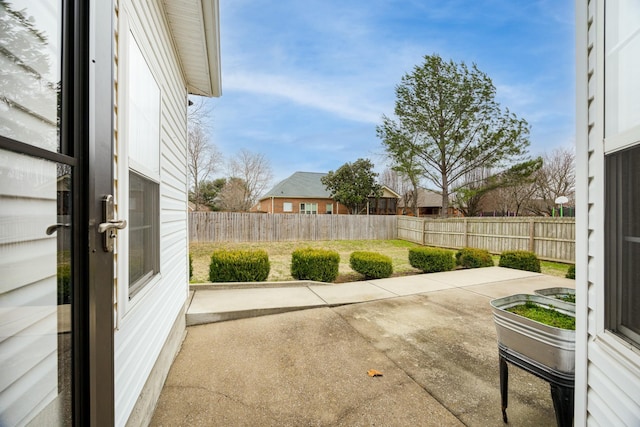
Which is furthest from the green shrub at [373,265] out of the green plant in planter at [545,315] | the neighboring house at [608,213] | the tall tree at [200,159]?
the tall tree at [200,159]

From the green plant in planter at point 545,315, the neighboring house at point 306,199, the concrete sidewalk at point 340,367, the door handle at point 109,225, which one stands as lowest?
the concrete sidewalk at point 340,367

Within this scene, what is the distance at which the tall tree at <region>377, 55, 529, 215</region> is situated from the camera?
50.2 ft

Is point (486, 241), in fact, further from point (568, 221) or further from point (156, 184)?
point (156, 184)

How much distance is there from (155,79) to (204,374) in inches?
101

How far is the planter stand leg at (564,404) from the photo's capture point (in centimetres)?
147

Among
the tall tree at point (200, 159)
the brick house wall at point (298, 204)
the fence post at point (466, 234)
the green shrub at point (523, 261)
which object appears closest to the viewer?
the green shrub at point (523, 261)

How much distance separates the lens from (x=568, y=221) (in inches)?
335

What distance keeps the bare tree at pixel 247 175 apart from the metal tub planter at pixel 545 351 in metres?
21.6

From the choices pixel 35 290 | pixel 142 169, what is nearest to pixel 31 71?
pixel 35 290

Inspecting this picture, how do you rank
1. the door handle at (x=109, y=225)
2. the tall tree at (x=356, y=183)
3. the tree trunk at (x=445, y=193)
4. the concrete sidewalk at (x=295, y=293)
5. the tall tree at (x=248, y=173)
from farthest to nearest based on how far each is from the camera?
the tall tree at (x=248, y=173), the tall tree at (x=356, y=183), the tree trunk at (x=445, y=193), the concrete sidewalk at (x=295, y=293), the door handle at (x=109, y=225)

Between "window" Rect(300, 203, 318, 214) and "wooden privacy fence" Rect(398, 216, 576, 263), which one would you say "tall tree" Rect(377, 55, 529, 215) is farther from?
"window" Rect(300, 203, 318, 214)

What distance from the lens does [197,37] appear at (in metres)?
2.90

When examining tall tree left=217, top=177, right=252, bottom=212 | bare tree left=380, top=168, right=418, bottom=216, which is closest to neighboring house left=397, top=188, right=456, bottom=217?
bare tree left=380, top=168, right=418, bottom=216

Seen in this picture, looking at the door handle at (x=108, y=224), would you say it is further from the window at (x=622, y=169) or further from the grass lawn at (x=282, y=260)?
the grass lawn at (x=282, y=260)
